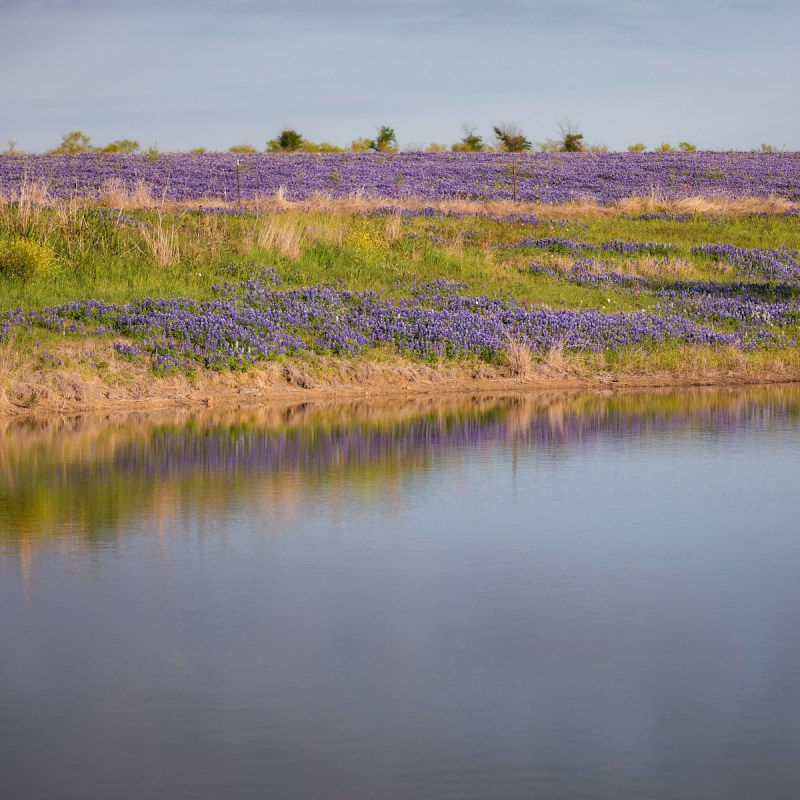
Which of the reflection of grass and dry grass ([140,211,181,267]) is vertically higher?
dry grass ([140,211,181,267])

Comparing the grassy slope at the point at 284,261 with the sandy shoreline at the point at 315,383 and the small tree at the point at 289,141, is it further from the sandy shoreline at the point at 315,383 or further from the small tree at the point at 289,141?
the small tree at the point at 289,141

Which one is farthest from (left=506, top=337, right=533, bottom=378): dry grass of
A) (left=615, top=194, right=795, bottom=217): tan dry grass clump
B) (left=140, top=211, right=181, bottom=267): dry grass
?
(left=615, top=194, right=795, bottom=217): tan dry grass clump

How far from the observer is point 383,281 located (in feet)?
88.6

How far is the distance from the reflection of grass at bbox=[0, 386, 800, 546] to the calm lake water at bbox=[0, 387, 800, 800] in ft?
0.25

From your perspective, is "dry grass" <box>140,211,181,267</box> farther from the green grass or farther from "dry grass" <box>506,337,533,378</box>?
"dry grass" <box>506,337,533,378</box>

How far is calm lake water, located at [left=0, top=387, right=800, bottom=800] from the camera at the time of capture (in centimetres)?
609

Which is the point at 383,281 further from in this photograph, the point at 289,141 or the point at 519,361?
the point at 289,141

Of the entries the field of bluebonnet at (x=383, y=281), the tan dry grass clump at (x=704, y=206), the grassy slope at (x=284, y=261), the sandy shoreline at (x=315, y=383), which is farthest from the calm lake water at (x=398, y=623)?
the tan dry grass clump at (x=704, y=206)

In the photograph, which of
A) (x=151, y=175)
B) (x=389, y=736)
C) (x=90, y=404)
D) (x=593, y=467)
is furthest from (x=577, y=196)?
(x=389, y=736)

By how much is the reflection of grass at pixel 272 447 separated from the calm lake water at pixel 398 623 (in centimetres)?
8

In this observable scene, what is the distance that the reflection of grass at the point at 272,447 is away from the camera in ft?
40.5

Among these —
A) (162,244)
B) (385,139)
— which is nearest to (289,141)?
(385,139)

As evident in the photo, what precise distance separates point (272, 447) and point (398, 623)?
7.85 m

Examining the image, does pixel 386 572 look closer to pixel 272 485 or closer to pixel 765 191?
pixel 272 485
